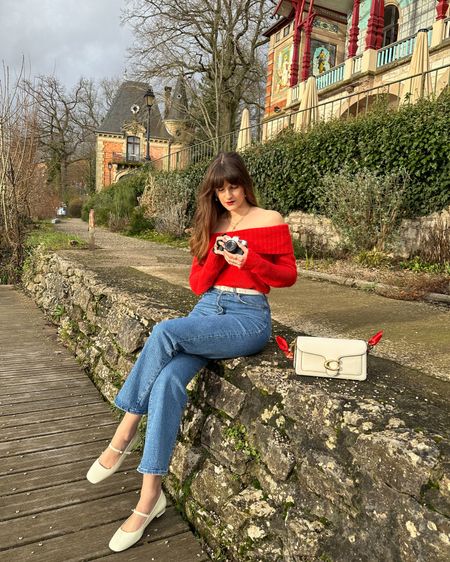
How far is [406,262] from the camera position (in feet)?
21.1

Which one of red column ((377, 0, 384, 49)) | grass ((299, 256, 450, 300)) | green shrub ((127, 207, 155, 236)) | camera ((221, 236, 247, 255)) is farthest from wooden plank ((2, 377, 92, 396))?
red column ((377, 0, 384, 49))

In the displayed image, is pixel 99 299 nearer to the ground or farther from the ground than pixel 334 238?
nearer to the ground

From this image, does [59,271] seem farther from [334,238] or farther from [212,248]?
[334,238]

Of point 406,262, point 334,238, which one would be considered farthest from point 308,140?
point 406,262

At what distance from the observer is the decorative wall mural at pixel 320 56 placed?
1867 cm

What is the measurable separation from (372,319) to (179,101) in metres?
30.6

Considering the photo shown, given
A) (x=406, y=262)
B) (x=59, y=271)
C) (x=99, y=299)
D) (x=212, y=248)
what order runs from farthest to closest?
(x=406, y=262) → (x=59, y=271) → (x=99, y=299) → (x=212, y=248)

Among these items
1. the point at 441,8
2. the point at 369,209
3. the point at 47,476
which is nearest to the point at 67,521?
the point at 47,476

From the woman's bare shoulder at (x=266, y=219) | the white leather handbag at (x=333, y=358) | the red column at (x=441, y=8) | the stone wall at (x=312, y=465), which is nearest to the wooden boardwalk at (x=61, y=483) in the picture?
the stone wall at (x=312, y=465)

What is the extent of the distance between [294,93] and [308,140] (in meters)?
11.0

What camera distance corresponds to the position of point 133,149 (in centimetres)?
4009

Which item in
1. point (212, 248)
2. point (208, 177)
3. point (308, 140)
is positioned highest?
point (308, 140)

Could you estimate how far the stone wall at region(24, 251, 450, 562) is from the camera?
1.23 m

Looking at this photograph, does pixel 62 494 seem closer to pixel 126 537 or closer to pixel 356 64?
pixel 126 537
